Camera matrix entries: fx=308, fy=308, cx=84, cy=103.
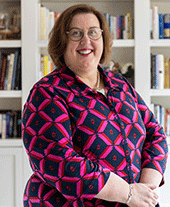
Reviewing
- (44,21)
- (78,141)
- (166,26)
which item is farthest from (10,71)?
(78,141)

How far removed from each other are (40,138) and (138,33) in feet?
5.41

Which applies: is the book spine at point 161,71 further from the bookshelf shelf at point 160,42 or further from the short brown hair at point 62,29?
the short brown hair at point 62,29

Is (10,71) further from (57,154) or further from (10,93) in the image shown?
(57,154)

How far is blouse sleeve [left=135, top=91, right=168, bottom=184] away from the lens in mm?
1271

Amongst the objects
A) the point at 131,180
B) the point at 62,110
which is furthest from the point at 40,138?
the point at 131,180

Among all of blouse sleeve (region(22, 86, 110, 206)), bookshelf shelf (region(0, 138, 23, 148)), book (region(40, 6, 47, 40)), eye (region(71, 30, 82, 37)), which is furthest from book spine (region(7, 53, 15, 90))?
blouse sleeve (region(22, 86, 110, 206))

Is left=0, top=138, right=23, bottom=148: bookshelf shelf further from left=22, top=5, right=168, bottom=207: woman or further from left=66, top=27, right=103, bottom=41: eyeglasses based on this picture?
left=66, top=27, right=103, bottom=41: eyeglasses

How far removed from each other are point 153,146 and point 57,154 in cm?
46

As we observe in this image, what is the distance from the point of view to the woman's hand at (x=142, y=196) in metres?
1.10

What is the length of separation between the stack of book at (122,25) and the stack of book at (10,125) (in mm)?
1055

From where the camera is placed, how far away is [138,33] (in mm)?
2447

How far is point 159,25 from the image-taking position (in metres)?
2.51

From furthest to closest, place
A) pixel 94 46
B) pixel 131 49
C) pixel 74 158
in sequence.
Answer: pixel 131 49 → pixel 94 46 → pixel 74 158

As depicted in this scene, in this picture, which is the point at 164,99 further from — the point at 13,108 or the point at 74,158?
the point at 74,158
